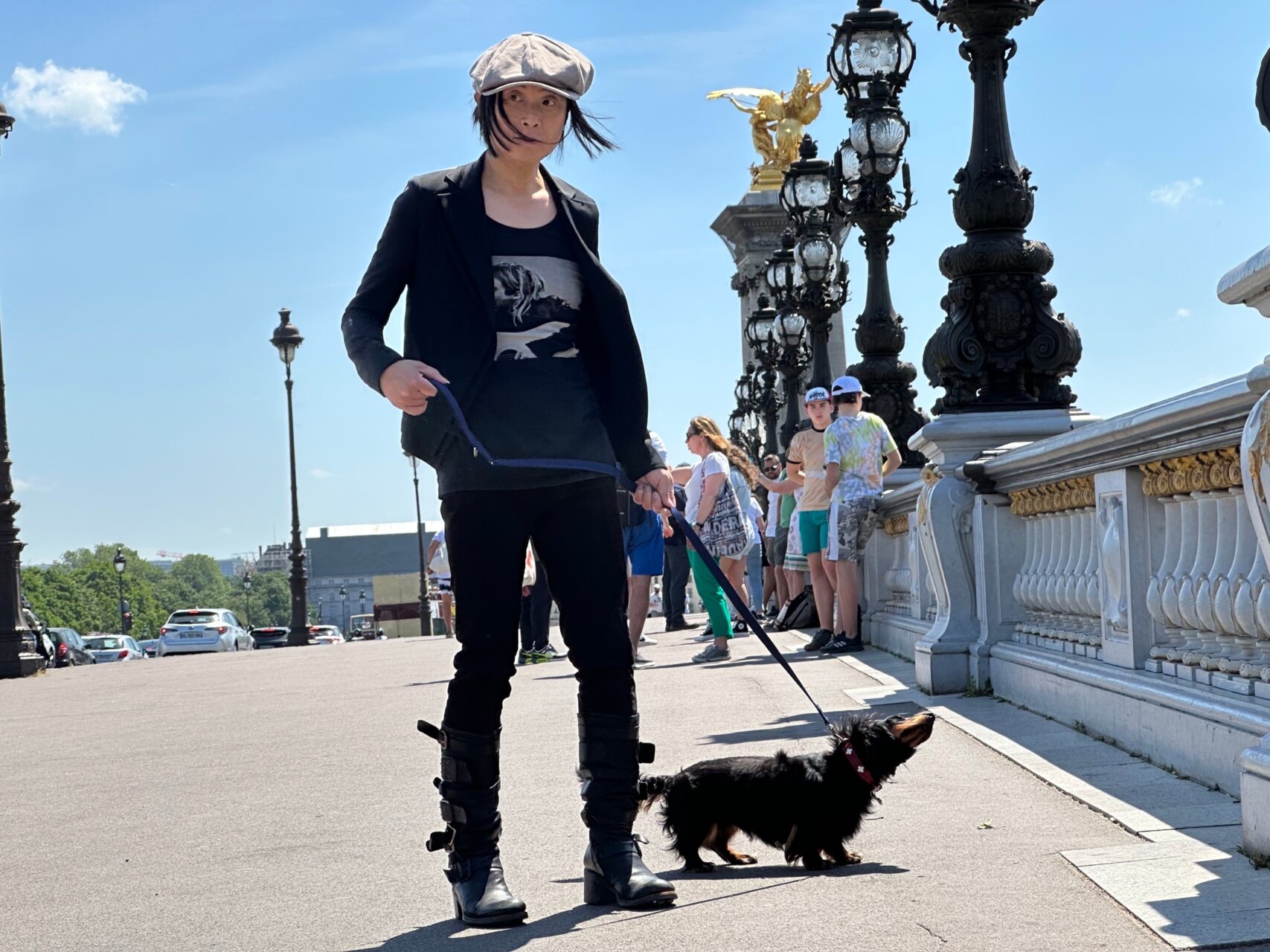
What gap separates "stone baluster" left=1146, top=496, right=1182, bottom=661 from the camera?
19.8ft

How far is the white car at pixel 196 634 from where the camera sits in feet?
165

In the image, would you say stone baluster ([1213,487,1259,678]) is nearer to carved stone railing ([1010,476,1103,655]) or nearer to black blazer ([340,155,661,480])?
carved stone railing ([1010,476,1103,655])

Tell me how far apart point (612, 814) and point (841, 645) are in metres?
8.45

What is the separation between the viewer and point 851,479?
12.4m

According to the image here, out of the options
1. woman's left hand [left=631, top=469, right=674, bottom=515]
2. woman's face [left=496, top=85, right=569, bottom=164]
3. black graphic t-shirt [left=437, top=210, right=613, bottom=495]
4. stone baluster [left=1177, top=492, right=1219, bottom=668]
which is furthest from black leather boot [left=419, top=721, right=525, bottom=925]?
stone baluster [left=1177, top=492, right=1219, bottom=668]

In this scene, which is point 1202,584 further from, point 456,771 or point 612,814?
point 456,771

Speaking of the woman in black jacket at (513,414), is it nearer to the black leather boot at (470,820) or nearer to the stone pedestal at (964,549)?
the black leather boot at (470,820)

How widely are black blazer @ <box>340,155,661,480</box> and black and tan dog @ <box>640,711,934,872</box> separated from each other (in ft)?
2.82

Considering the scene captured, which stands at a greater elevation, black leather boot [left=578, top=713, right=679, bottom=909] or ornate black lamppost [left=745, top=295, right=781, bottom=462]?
ornate black lamppost [left=745, top=295, right=781, bottom=462]

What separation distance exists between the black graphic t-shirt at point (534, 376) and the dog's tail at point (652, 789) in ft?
2.94

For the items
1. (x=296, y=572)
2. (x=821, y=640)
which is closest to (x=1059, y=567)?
(x=821, y=640)

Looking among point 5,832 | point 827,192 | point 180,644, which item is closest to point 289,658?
point 827,192

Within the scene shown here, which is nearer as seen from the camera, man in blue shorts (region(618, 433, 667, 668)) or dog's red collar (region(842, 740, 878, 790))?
dog's red collar (region(842, 740, 878, 790))

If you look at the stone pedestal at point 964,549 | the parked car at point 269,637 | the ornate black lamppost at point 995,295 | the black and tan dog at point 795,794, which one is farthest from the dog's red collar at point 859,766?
the parked car at point 269,637
